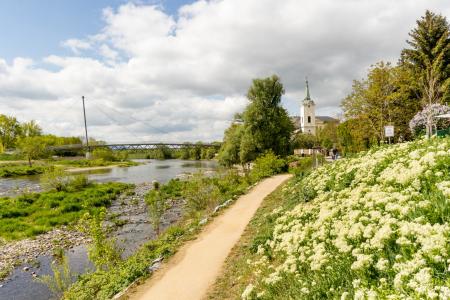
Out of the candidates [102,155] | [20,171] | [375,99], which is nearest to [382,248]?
[375,99]

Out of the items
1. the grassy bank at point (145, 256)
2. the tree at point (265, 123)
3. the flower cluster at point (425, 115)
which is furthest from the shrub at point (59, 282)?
the tree at point (265, 123)

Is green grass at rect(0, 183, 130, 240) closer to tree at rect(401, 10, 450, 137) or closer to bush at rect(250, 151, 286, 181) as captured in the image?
bush at rect(250, 151, 286, 181)

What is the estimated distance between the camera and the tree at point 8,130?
105062mm

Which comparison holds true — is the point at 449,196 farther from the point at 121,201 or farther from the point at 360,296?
the point at 121,201

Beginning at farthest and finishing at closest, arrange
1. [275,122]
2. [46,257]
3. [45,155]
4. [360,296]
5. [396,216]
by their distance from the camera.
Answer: [45,155] < [275,122] < [46,257] < [396,216] < [360,296]

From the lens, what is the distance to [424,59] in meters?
32.0

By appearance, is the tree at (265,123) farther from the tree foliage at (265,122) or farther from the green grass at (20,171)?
the green grass at (20,171)

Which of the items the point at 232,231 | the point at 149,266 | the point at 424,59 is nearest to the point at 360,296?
the point at 149,266

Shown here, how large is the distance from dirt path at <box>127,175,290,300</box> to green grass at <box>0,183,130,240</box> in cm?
905

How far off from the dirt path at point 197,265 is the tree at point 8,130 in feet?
370

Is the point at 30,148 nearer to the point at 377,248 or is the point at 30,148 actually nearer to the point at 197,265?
the point at 197,265

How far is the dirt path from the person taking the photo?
27.1ft

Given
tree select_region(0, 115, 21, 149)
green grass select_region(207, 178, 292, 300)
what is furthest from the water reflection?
tree select_region(0, 115, 21, 149)

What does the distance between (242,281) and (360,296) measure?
498cm
